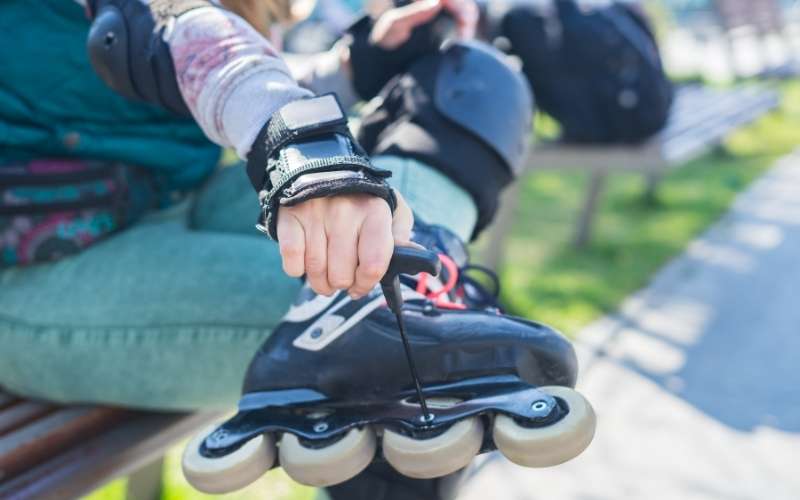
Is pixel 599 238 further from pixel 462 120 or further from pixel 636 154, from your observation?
pixel 462 120

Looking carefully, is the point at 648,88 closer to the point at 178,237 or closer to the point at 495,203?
the point at 495,203

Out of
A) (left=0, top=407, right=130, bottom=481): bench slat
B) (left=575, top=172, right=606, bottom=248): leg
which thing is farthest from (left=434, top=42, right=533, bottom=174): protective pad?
(left=575, top=172, right=606, bottom=248): leg

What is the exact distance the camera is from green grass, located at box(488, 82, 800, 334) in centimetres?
258

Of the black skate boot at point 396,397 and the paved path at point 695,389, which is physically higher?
the black skate boot at point 396,397

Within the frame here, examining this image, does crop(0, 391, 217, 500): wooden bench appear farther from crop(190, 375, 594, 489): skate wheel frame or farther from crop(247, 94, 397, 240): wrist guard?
crop(247, 94, 397, 240): wrist guard

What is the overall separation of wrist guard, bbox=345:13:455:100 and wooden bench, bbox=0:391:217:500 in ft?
1.98

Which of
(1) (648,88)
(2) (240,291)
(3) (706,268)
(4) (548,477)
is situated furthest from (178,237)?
(3) (706,268)

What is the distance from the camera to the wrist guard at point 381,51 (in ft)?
4.15

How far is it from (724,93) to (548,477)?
2.89 meters

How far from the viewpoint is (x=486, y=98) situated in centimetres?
113

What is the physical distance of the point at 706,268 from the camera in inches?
110

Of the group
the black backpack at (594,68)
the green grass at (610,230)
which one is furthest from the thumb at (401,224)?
the black backpack at (594,68)

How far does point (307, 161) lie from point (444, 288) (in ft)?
0.92

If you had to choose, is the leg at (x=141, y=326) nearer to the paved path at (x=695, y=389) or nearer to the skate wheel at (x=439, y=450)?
the skate wheel at (x=439, y=450)
